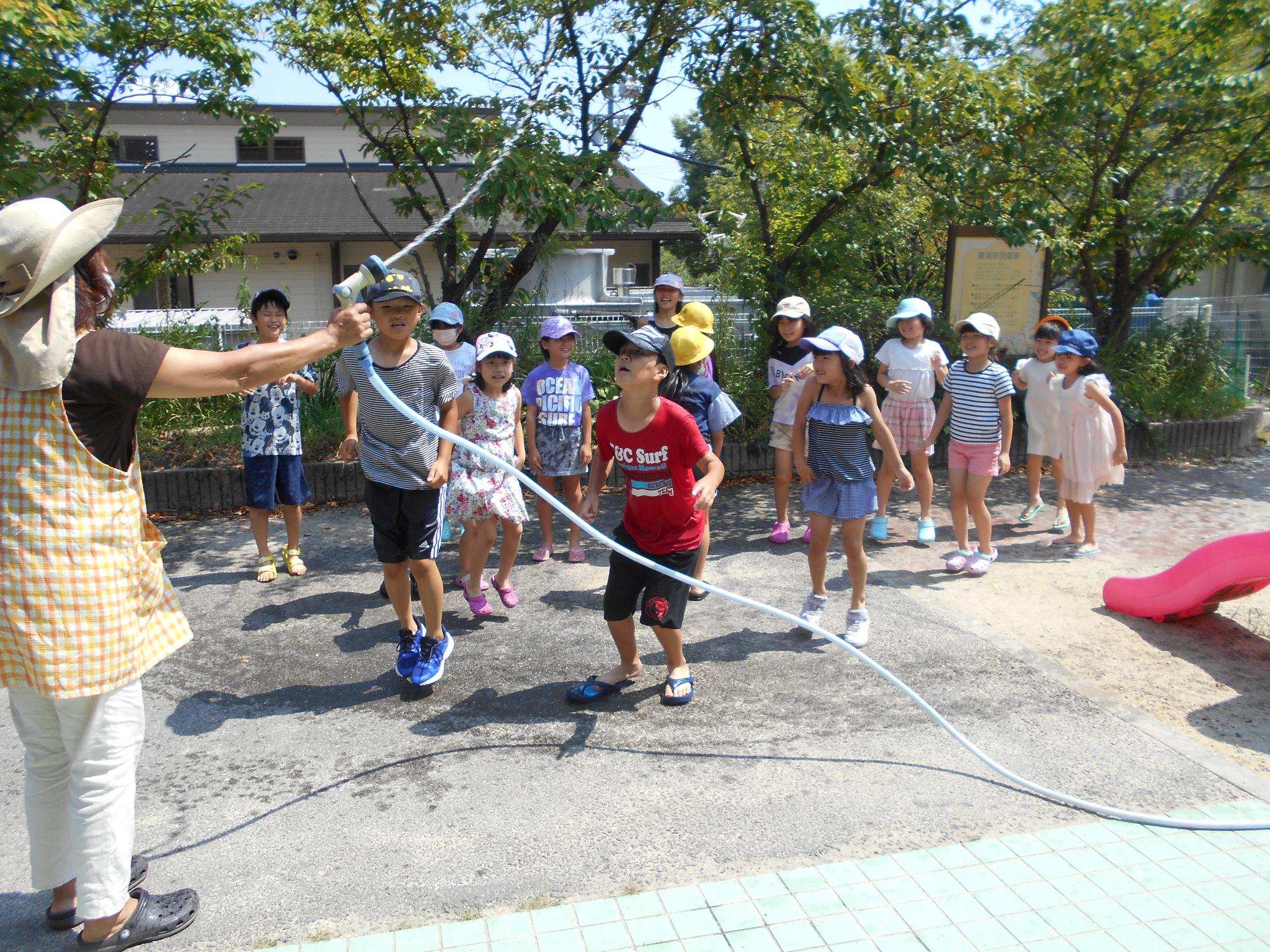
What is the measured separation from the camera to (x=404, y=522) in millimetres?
4516

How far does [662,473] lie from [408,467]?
1.19 metres

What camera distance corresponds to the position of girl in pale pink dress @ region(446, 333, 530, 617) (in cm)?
542

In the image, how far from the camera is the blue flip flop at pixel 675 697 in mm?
4375

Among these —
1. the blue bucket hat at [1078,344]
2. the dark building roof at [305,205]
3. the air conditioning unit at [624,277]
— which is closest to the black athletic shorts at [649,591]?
the blue bucket hat at [1078,344]

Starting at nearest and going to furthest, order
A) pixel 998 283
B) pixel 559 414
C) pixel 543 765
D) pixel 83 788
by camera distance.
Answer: pixel 83 788 < pixel 543 765 < pixel 559 414 < pixel 998 283

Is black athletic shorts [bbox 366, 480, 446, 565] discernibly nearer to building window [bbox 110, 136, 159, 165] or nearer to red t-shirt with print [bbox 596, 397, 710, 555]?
red t-shirt with print [bbox 596, 397, 710, 555]

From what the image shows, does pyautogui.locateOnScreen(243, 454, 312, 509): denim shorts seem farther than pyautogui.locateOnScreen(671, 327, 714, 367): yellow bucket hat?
Yes

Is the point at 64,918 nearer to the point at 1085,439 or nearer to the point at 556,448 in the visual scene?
the point at 556,448

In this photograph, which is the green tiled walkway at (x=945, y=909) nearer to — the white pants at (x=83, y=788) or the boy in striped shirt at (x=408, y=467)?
the white pants at (x=83, y=788)

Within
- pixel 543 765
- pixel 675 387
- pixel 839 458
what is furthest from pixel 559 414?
pixel 543 765

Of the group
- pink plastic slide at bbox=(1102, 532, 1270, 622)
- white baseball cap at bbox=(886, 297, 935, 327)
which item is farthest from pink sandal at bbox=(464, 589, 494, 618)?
pink plastic slide at bbox=(1102, 532, 1270, 622)

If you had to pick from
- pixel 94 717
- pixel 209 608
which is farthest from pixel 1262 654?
pixel 209 608

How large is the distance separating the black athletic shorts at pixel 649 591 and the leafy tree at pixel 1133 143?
544cm

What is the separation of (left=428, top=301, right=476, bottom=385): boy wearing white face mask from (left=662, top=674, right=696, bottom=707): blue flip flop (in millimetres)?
2212
